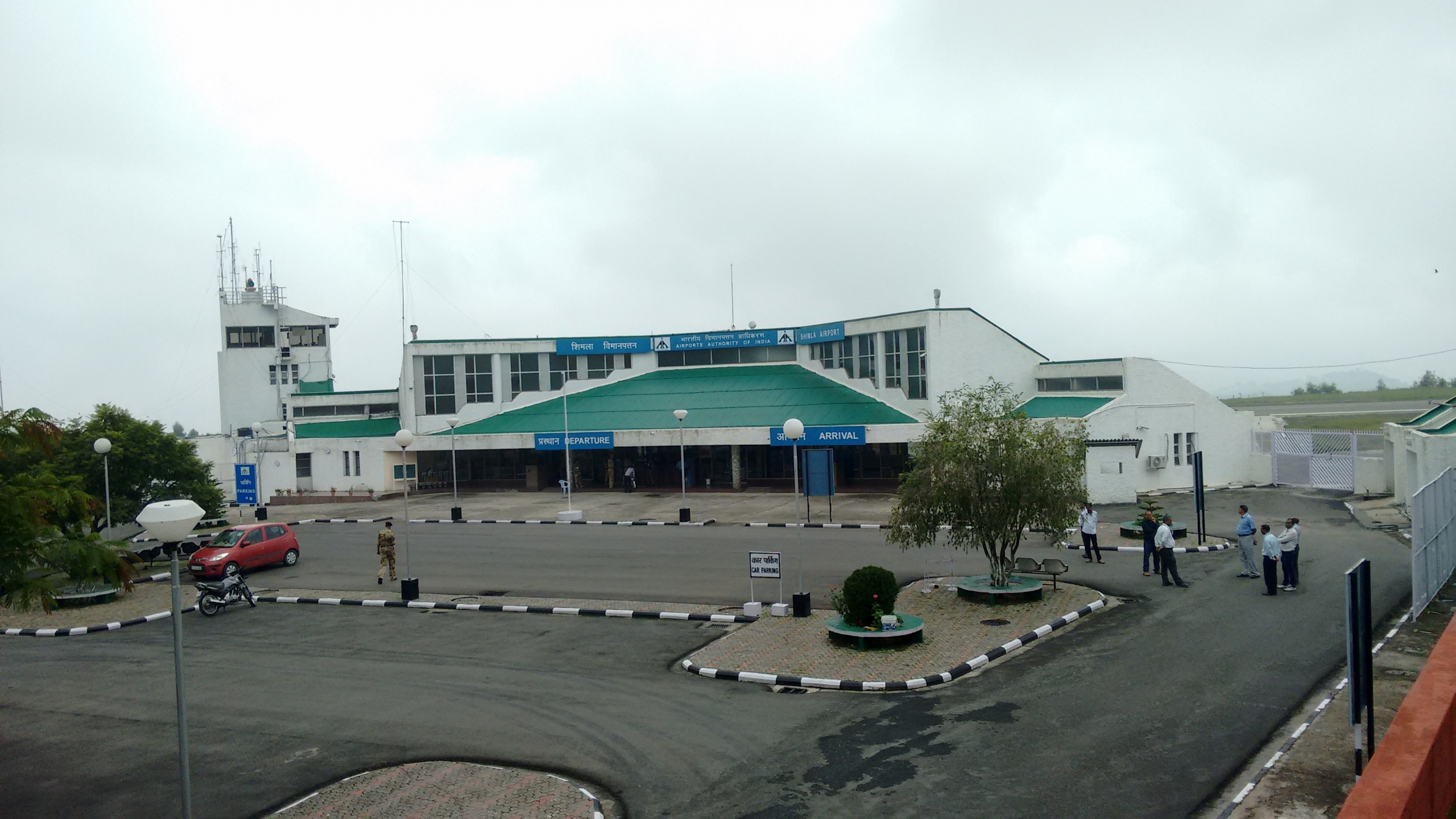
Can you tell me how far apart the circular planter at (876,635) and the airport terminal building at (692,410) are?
2048cm

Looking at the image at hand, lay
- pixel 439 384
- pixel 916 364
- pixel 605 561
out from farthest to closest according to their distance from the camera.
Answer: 1. pixel 439 384
2. pixel 916 364
3. pixel 605 561

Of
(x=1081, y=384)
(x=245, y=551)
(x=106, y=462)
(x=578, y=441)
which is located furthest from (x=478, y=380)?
(x=1081, y=384)

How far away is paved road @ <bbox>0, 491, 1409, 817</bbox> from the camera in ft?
32.7

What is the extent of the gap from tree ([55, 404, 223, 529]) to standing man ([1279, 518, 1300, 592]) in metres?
31.3

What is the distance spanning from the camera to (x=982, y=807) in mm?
9164

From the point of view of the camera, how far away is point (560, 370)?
5231cm

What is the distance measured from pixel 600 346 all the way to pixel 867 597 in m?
38.4

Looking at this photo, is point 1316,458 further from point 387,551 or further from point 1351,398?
point 1351,398

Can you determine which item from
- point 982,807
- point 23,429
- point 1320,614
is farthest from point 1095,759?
point 23,429

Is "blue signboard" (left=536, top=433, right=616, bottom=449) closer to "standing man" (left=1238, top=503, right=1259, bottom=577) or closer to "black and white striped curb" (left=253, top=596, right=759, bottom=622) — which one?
"black and white striped curb" (left=253, top=596, right=759, bottom=622)

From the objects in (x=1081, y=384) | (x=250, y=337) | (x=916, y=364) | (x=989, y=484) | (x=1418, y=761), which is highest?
(x=250, y=337)

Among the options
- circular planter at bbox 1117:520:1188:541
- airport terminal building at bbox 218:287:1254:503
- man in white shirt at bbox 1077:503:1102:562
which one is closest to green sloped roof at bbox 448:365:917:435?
airport terminal building at bbox 218:287:1254:503

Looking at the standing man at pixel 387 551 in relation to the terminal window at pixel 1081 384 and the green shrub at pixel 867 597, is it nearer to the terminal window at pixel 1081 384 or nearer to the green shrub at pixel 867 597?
the green shrub at pixel 867 597

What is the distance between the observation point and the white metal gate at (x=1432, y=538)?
1524 centimetres
